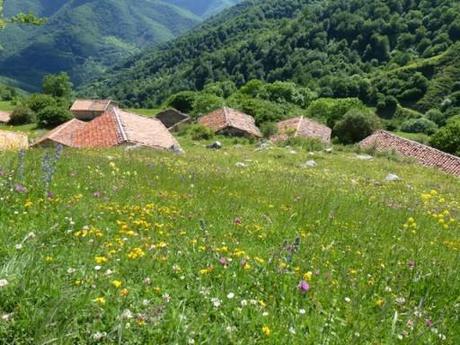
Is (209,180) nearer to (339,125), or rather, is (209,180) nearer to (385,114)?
(339,125)

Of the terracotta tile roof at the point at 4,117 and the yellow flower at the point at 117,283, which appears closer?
the yellow flower at the point at 117,283

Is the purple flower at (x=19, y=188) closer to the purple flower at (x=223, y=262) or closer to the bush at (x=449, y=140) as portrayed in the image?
the purple flower at (x=223, y=262)

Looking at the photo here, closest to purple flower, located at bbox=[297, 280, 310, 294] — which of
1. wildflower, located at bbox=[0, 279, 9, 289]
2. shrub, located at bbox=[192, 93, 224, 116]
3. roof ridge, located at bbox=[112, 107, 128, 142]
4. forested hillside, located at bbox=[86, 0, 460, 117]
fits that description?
wildflower, located at bbox=[0, 279, 9, 289]

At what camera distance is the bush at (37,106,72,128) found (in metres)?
69.2

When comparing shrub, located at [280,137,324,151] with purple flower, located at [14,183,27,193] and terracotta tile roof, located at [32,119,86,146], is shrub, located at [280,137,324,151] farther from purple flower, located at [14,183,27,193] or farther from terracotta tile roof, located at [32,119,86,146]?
purple flower, located at [14,183,27,193]

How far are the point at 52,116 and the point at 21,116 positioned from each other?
25.0 feet

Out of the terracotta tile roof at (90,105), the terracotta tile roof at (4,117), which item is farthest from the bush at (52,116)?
the terracotta tile roof at (90,105)

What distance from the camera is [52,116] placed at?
69.4 meters

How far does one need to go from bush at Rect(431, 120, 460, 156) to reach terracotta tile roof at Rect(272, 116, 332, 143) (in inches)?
478

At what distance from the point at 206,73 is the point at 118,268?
198 m

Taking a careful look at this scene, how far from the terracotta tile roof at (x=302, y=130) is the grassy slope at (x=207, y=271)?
46.8 m

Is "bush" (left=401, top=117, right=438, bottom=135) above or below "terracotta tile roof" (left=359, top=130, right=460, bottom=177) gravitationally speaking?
below

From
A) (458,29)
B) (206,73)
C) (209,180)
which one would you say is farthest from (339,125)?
(206,73)

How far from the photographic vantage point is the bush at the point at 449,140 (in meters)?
55.7
